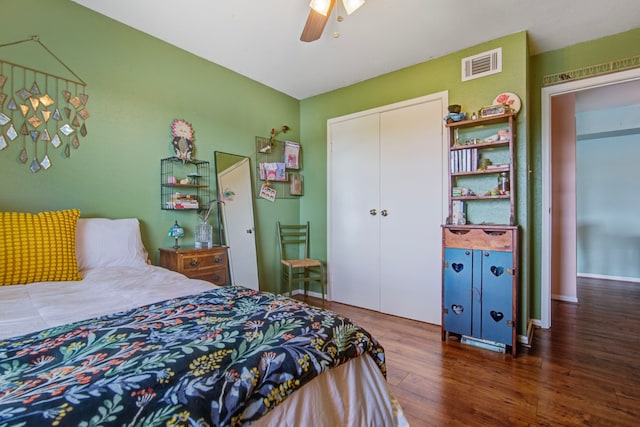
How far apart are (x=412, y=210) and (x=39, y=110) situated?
120 inches

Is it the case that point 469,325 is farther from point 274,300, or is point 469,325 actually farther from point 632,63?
point 632,63

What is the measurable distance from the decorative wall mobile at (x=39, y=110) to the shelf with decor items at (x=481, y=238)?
290cm

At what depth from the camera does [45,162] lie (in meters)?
2.02

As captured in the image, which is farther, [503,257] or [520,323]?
[520,323]

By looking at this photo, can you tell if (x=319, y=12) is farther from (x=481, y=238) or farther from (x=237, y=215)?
(x=237, y=215)

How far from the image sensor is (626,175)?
4.57 meters

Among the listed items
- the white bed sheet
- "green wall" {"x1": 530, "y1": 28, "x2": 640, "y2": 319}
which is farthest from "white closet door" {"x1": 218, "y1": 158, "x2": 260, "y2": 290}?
"green wall" {"x1": 530, "y1": 28, "x2": 640, "y2": 319}

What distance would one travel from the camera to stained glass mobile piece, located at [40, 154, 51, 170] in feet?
6.60

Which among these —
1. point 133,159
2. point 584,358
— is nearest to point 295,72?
point 133,159

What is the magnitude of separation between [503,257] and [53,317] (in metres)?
2.63

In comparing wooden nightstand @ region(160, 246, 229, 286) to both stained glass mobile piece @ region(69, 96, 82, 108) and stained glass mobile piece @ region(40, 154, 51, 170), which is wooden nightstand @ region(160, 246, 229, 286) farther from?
stained glass mobile piece @ region(69, 96, 82, 108)

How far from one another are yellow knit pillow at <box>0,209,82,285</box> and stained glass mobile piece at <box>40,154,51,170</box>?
1.48 ft

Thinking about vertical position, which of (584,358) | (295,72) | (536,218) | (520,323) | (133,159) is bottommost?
(584,358)

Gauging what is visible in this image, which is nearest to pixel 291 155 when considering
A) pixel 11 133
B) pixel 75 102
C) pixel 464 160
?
pixel 464 160
